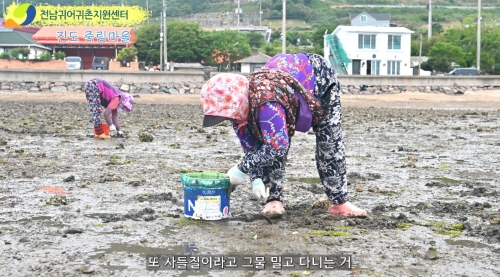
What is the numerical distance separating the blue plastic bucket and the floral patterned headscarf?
633 mm

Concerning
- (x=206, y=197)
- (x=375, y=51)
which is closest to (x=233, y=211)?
(x=206, y=197)

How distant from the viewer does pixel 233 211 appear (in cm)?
610

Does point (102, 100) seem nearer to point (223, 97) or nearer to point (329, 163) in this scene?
point (329, 163)

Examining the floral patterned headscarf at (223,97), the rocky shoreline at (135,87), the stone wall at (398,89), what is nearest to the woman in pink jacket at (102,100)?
the floral patterned headscarf at (223,97)

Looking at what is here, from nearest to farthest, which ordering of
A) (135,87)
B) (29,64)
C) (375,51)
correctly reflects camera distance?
(135,87) < (29,64) < (375,51)

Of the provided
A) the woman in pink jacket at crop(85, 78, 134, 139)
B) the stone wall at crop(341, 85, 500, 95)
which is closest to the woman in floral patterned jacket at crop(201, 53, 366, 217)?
the woman in pink jacket at crop(85, 78, 134, 139)

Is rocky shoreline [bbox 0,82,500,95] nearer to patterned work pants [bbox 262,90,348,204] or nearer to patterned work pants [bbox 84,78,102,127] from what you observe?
patterned work pants [bbox 84,78,102,127]

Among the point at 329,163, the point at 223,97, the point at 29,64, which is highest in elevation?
the point at 223,97

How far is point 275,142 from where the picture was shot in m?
5.27

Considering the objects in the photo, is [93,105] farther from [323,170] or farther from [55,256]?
[55,256]

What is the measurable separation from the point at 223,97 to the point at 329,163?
122 centimetres

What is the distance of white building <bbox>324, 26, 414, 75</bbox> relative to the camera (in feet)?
205

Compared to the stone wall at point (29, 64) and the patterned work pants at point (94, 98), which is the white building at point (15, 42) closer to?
the stone wall at point (29, 64)

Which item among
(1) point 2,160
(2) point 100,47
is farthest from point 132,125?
(2) point 100,47
